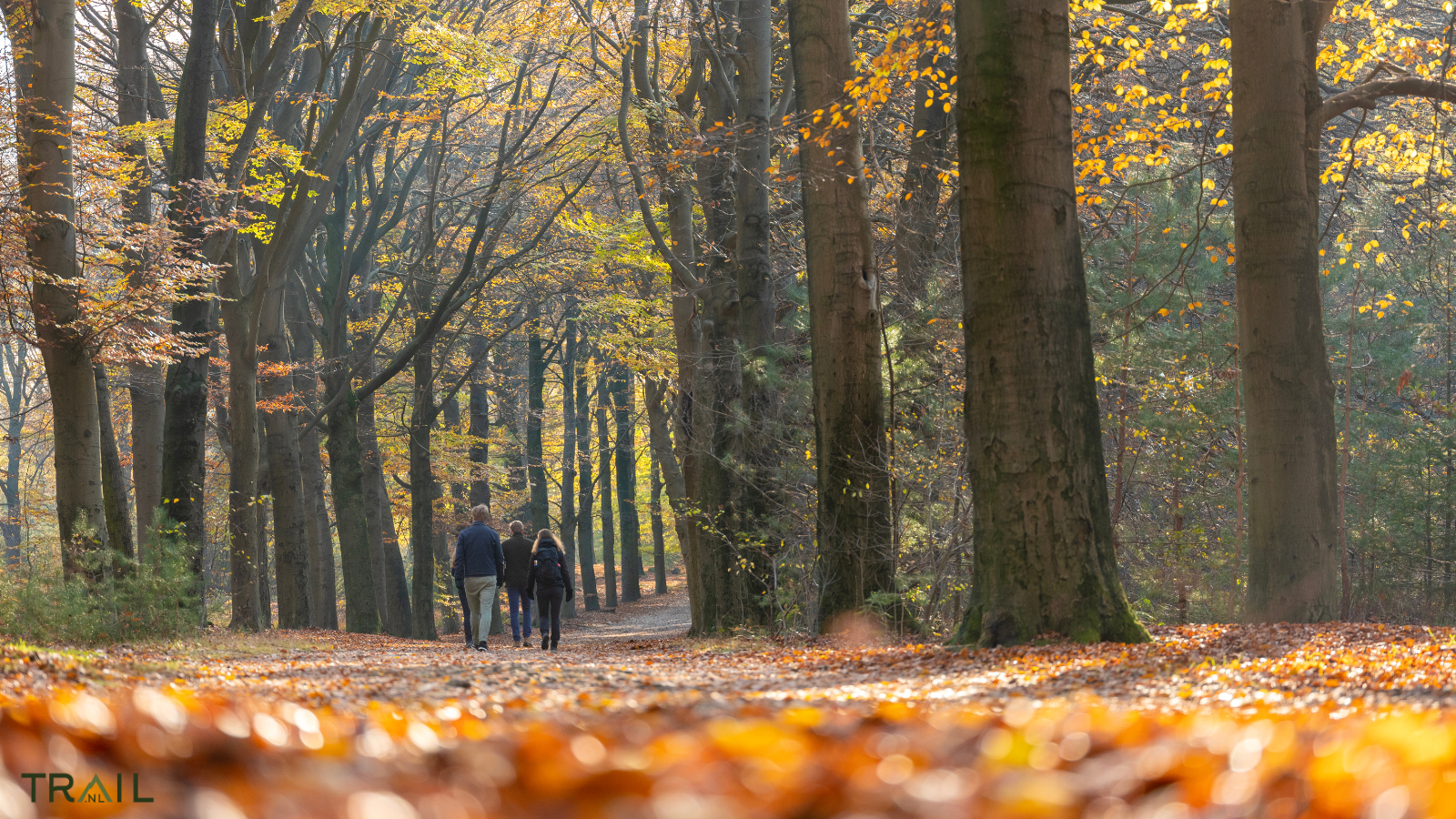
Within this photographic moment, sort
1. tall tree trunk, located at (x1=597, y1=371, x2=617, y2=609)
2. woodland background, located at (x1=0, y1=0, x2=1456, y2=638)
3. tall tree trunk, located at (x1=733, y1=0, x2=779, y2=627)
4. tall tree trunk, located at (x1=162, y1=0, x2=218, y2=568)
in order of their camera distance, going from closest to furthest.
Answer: woodland background, located at (x1=0, y1=0, x2=1456, y2=638)
tall tree trunk, located at (x1=162, y1=0, x2=218, y2=568)
tall tree trunk, located at (x1=733, y1=0, x2=779, y2=627)
tall tree trunk, located at (x1=597, y1=371, x2=617, y2=609)

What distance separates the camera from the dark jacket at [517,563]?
14.4 meters

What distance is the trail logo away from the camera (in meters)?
1.56

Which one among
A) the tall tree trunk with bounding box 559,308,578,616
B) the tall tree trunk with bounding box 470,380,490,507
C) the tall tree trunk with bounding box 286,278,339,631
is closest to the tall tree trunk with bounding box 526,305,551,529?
the tall tree trunk with bounding box 559,308,578,616

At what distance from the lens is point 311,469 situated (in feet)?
77.9

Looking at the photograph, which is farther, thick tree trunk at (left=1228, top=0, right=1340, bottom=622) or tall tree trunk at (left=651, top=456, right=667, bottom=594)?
tall tree trunk at (left=651, top=456, right=667, bottom=594)

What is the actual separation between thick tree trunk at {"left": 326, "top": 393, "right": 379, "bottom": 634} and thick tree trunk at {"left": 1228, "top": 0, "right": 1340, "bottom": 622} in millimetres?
17701

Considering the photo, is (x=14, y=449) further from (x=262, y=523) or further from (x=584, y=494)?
(x=262, y=523)

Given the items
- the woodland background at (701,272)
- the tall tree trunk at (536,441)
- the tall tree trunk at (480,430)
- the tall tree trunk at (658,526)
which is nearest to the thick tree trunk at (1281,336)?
the woodland background at (701,272)

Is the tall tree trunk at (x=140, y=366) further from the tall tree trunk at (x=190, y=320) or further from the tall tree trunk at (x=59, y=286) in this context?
the tall tree trunk at (x=59, y=286)

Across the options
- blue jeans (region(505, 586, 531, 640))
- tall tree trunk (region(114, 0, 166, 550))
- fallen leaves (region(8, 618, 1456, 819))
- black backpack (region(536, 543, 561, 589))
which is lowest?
blue jeans (region(505, 586, 531, 640))

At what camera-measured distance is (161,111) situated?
60.1 feet

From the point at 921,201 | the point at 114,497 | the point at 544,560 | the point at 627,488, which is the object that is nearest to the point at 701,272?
the point at 921,201

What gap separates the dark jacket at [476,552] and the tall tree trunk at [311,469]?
32.3 ft

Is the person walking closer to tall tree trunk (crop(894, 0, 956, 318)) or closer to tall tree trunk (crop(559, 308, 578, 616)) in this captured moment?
tall tree trunk (crop(894, 0, 956, 318))
